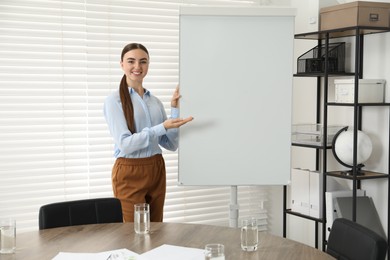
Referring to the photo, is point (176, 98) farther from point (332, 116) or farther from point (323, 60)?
point (332, 116)

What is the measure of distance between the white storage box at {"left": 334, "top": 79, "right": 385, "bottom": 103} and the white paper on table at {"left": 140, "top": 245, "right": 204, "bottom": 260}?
2.07m

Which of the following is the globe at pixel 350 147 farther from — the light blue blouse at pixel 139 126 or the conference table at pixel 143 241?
the conference table at pixel 143 241

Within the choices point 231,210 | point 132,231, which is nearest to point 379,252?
point 132,231

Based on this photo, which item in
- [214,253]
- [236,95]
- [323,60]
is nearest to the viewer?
[214,253]

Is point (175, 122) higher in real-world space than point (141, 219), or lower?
higher

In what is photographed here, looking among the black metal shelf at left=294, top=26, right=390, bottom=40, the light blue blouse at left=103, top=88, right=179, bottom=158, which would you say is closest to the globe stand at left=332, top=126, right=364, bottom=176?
the black metal shelf at left=294, top=26, right=390, bottom=40

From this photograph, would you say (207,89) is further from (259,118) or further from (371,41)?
(371,41)

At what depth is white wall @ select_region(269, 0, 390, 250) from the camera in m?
4.00

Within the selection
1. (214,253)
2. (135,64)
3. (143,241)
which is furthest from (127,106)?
(214,253)

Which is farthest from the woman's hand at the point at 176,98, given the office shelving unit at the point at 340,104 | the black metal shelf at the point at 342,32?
the black metal shelf at the point at 342,32

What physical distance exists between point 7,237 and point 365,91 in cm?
264

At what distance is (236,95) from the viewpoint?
11.0 ft

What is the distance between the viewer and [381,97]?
155 inches

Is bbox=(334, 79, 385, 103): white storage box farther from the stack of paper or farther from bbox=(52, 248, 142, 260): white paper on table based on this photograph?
bbox=(52, 248, 142, 260): white paper on table
